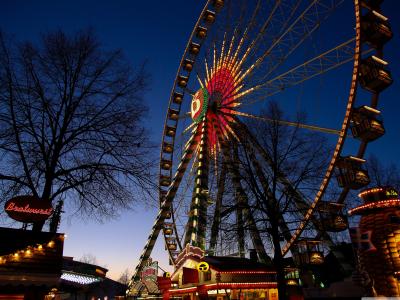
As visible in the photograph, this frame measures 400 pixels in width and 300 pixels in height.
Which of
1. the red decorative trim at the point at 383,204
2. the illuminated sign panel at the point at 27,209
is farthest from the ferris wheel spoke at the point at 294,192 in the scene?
the illuminated sign panel at the point at 27,209

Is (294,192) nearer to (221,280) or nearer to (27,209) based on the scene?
(221,280)

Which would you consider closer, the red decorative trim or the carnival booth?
the red decorative trim

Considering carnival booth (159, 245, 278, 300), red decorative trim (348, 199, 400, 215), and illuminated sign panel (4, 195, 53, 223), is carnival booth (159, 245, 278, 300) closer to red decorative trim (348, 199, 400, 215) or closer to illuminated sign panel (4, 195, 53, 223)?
red decorative trim (348, 199, 400, 215)

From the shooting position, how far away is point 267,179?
62.6ft

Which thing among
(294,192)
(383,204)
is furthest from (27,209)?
(383,204)

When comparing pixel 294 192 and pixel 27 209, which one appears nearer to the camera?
pixel 27 209

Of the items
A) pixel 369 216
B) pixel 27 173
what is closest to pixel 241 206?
pixel 369 216

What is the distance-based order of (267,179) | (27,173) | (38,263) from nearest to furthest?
(38,263)
(27,173)
(267,179)

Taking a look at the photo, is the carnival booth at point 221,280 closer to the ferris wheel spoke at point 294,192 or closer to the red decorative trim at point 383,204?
the ferris wheel spoke at point 294,192

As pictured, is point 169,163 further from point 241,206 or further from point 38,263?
point 38,263

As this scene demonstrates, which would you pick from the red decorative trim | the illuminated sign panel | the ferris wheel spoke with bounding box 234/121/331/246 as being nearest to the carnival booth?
the ferris wheel spoke with bounding box 234/121/331/246

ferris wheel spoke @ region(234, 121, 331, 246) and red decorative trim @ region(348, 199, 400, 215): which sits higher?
ferris wheel spoke @ region(234, 121, 331, 246)

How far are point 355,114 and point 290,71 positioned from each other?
4.73 metres

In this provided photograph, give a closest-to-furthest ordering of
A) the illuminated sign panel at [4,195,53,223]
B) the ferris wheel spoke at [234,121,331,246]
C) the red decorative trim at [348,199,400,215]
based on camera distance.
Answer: the illuminated sign panel at [4,195,53,223], the red decorative trim at [348,199,400,215], the ferris wheel spoke at [234,121,331,246]
